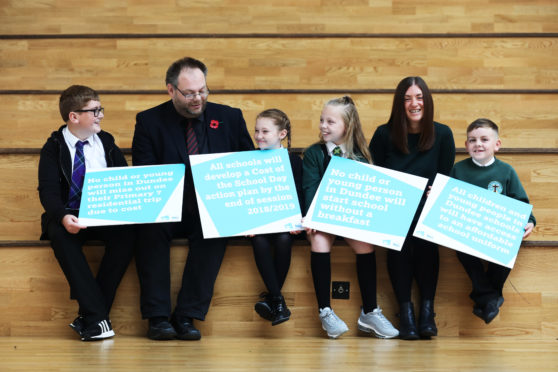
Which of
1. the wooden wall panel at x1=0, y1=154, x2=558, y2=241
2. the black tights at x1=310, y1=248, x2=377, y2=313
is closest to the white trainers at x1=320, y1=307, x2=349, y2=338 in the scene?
the black tights at x1=310, y1=248, x2=377, y2=313

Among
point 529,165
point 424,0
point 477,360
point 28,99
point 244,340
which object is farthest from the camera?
point 424,0

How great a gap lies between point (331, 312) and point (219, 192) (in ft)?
1.17

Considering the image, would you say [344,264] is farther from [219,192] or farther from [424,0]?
[424,0]

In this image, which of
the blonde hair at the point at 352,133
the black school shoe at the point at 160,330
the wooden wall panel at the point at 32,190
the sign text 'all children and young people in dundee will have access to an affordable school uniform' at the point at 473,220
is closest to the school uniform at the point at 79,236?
the black school shoe at the point at 160,330

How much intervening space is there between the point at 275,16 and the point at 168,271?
1.10m

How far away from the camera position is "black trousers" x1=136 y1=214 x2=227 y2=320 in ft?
4.42

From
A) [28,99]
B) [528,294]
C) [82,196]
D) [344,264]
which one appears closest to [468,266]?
[528,294]

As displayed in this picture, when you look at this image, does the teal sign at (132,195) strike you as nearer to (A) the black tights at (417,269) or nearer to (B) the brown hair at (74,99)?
(B) the brown hair at (74,99)

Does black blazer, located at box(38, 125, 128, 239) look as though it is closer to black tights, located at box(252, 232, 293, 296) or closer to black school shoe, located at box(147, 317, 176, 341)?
black school shoe, located at box(147, 317, 176, 341)

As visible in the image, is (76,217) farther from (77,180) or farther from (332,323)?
(332,323)

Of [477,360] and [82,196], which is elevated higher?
[82,196]

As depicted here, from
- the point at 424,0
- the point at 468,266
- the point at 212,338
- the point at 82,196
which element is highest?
the point at 424,0

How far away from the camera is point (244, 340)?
1.35 meters

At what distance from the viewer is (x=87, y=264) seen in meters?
1.35
